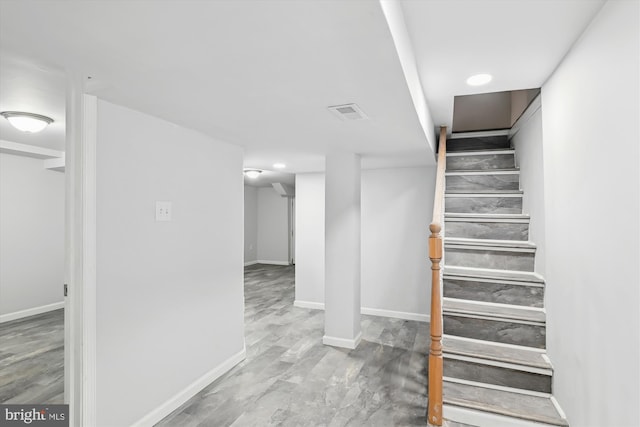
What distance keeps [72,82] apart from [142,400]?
1858mm

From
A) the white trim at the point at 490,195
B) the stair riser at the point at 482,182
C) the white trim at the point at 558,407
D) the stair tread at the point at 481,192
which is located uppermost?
the stair riser at the point at 482,182

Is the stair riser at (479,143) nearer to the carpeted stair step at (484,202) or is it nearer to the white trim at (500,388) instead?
the carpeted stair step at (484,202)

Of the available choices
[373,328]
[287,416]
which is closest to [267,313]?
[373,328]

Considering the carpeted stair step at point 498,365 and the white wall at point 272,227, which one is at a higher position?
the white wall at point 272,227

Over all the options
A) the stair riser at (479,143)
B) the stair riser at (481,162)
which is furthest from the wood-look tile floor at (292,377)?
the stair riser at (479,143)

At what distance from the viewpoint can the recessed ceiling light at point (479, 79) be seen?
225 cm

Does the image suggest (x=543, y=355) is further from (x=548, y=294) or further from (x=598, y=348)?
(x=598, y=348)

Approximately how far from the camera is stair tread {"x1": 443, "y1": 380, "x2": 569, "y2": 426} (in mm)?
1992

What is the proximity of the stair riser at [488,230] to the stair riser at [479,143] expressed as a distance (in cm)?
134

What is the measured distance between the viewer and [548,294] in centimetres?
232

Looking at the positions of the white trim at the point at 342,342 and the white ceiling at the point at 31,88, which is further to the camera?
the white trim at the point at 342,342

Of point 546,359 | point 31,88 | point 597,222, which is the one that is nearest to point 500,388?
point 546,359

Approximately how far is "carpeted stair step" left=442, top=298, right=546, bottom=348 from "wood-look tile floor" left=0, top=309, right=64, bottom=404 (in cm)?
298

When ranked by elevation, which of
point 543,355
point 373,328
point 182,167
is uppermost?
point 182,167
